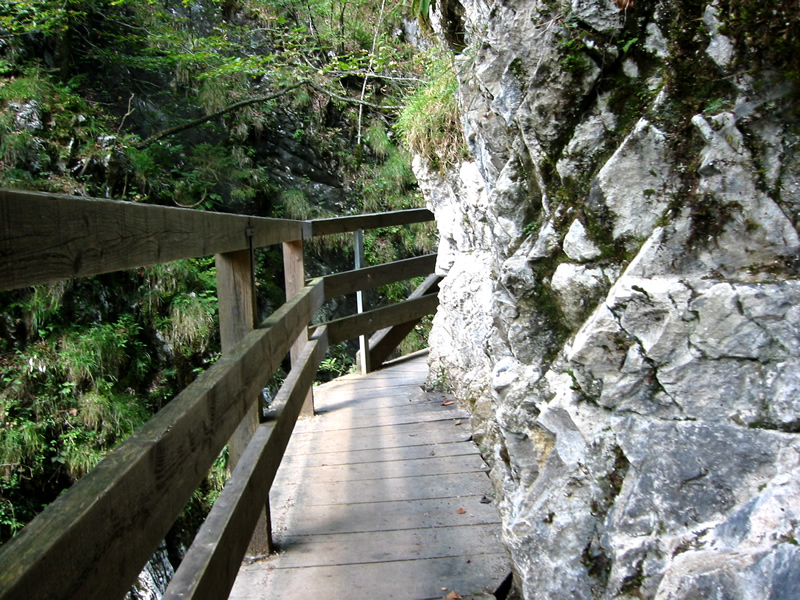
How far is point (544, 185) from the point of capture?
7.63 ft

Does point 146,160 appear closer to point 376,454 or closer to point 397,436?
point 397,436

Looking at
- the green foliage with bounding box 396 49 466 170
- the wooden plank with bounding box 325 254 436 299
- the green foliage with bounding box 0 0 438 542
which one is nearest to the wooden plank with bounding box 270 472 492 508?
the wooden plank with bounding box 325 254 436 299

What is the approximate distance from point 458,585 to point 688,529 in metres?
1.16

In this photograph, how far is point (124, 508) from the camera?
1.01 metres

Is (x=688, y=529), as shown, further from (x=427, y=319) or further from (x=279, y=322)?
(x=427, y=319)

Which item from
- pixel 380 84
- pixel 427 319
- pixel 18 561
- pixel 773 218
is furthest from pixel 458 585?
pixel 380 84

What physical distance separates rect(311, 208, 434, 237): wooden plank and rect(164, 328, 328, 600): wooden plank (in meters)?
1.81

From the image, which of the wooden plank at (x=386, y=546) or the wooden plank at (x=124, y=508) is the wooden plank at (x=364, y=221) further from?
the wooden plank at (x=124, y=508)

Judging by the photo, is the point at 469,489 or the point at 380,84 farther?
the point at 380,84

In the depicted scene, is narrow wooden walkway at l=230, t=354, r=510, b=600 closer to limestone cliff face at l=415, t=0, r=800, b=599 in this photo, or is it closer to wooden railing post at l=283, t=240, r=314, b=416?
limestone cliff face at l=415, t=0, r=800, b=599

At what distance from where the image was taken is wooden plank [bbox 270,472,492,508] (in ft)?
10.7

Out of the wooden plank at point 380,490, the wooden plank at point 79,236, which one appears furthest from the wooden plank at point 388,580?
the wooden plank at point 79,236

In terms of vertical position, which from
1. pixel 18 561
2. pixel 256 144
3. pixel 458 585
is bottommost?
pixel 458 585

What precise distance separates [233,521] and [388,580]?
980 mm
